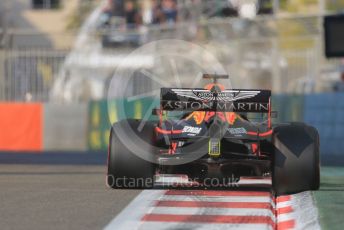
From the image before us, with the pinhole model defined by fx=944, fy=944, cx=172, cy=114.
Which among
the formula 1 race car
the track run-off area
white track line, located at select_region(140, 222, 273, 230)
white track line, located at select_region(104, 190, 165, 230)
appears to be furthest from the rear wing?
white track line, located at select_region(140, 222, 273, 230)

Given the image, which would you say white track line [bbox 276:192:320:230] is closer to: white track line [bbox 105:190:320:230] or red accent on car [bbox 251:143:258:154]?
white track line [bbox 105:190:320:230]

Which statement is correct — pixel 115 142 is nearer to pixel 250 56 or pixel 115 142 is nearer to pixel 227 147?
pixel 227 147

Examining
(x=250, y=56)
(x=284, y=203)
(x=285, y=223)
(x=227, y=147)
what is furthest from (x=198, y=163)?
(x=250, y=56)

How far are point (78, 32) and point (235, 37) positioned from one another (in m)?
3.98

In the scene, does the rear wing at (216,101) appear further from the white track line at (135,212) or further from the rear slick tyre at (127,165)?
the white track line at (135,212)

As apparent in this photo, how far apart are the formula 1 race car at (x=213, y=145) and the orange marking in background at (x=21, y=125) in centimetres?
1234

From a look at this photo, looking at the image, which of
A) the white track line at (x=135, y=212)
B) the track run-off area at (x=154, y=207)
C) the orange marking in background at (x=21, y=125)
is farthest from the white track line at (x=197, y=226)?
the orange marking in background at (x=21, y=125)

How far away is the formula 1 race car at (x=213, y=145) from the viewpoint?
1113cm

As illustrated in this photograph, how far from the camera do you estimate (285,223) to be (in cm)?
888

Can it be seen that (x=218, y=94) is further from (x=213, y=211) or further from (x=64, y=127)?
(x=64, y=127)

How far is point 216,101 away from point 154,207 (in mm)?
2402

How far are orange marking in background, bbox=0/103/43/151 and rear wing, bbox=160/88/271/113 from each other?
41.1ft

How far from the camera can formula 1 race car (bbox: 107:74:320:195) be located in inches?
438

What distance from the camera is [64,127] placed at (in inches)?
950
